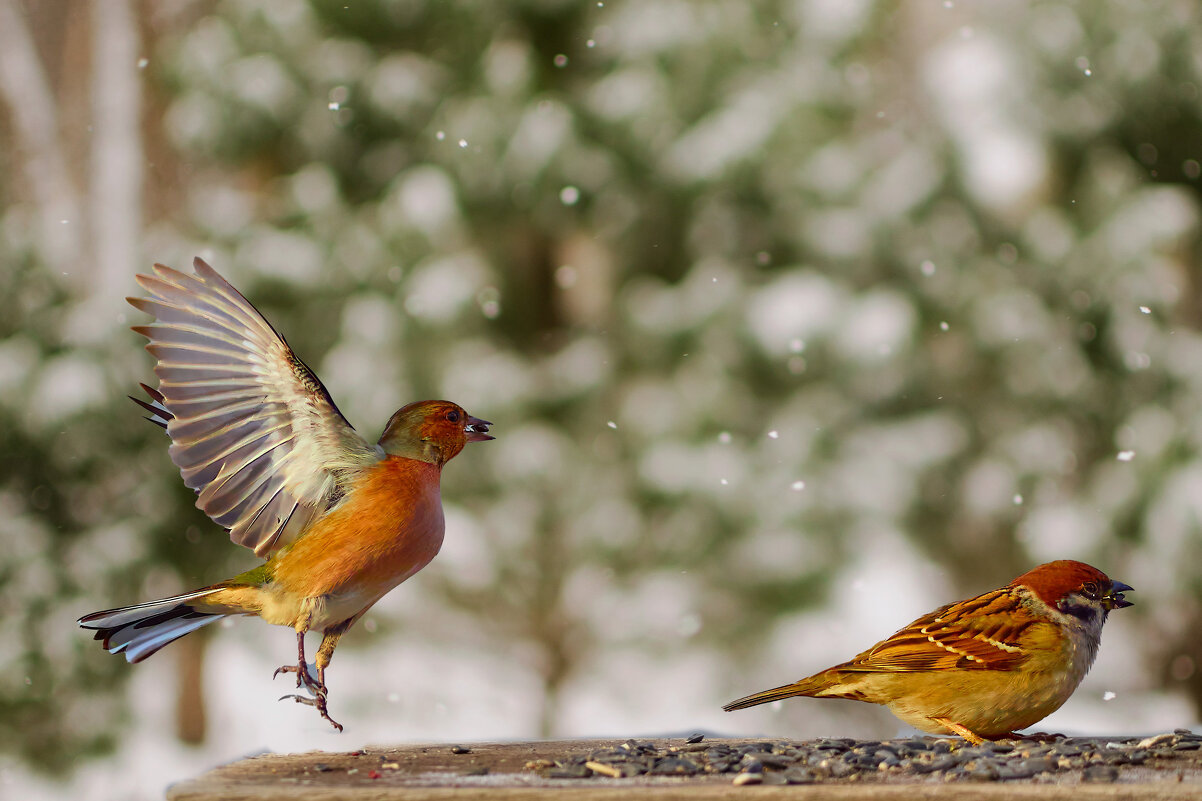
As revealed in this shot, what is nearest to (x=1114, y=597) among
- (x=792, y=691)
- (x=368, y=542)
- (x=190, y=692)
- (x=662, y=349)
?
(x=792, y=691)

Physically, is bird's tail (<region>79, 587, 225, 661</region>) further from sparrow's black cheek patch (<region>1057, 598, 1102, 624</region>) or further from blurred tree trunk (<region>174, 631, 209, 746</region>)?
blurred tree trunk (<region>174, 631, 209, 746</region>)

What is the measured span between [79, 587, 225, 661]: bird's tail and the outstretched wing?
172mm

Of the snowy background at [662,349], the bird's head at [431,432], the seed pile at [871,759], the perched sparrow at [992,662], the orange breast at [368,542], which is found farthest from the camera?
the snowy background at [662,349]

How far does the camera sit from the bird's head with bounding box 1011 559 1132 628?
1959 mm

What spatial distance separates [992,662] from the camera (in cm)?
192

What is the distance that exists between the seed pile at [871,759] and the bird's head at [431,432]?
486 millimetres

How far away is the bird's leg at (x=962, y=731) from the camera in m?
1.92

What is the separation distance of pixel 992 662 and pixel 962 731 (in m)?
0.14

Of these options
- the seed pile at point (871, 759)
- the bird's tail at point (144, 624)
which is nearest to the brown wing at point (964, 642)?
the seed pile at point (871, 759)

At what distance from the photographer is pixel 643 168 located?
471cm

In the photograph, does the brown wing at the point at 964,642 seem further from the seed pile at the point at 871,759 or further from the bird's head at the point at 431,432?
the bird's head at the point at 431,432

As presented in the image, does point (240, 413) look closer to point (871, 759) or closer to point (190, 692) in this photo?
point (871, 759)

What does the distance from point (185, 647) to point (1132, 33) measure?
193 inches

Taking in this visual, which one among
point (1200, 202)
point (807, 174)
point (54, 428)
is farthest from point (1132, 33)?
point (54, 428)
